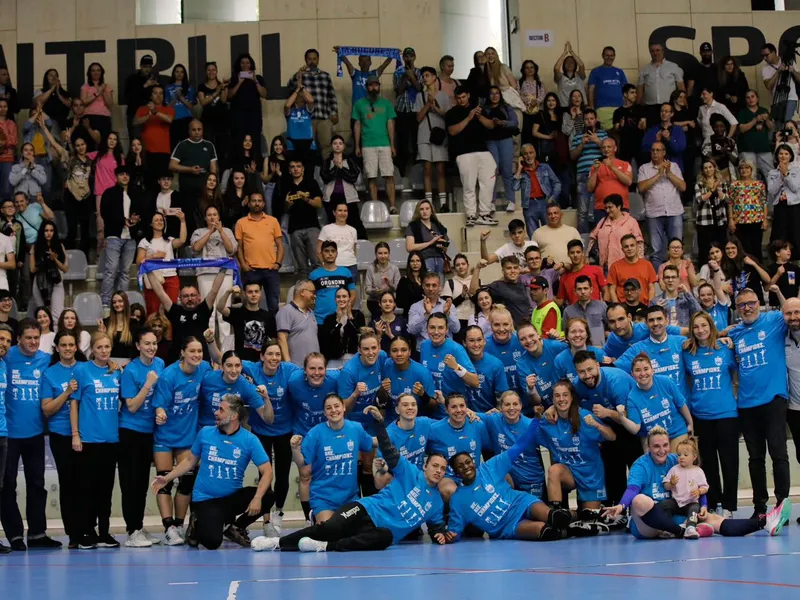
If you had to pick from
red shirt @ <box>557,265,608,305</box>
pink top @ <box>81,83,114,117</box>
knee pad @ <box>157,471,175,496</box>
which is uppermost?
pink top @ <box>81,83,114,117</box>

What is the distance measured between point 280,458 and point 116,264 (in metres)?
5.67

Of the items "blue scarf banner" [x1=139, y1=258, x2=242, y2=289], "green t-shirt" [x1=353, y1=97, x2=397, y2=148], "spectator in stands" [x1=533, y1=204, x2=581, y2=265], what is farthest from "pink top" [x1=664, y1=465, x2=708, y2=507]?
"green t-shirt" [x1=353, y1=97, x2=397, y2=148]

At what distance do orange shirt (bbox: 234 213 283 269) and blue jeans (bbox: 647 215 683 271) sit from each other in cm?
537

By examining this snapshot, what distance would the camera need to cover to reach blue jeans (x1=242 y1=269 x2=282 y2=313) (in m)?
15.8

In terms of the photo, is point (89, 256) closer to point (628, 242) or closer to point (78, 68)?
point (78, 68)

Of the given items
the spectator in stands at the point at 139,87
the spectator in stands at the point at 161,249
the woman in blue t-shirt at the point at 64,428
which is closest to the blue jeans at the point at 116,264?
the spectator in stands at the point at 161,249

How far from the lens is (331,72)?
20609 mm

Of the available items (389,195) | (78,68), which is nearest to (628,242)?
(389,195)

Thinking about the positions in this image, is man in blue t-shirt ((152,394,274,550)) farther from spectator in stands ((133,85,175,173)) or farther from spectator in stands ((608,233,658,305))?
A: spectator in stands ((133,85,175,173))

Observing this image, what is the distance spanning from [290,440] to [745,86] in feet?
37.2

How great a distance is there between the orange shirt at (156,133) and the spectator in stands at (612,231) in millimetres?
6624

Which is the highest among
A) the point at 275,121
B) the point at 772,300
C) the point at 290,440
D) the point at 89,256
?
the point at 275,121

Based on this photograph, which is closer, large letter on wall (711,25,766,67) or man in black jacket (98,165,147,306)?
man in black jacket (98,165,147,306)

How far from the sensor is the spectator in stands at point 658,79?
19.9 metres
